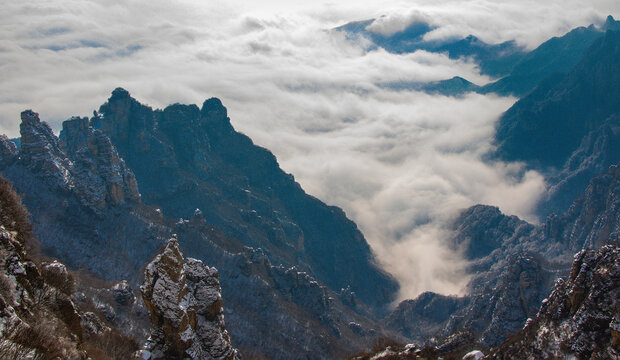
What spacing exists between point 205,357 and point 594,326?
58.8 meters

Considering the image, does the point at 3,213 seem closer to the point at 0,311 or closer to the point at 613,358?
the point at 0,311

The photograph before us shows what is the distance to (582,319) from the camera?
61.8 m

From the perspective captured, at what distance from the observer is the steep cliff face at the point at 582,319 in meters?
57.9

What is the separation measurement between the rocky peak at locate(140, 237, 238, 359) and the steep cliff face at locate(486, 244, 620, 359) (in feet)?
153

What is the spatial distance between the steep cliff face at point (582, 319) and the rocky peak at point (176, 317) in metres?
46.6

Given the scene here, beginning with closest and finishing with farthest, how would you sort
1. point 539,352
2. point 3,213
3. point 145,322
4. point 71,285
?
point 3,213 < point 539,352 < point 71,285 < point 145,322

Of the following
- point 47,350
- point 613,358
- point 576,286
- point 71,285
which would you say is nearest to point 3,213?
point 71,285

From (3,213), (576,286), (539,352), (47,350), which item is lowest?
(47,350)

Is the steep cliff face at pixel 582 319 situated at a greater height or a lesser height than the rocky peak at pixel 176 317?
greater

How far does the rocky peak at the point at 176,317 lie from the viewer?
73.9 m

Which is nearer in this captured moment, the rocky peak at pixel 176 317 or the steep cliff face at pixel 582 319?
the steep cliff face at pixel 582 319

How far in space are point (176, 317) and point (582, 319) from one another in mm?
58504

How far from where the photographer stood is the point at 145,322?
187625 millimetres

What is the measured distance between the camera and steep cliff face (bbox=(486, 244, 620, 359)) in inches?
2279
